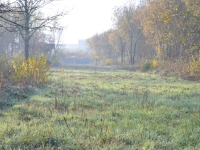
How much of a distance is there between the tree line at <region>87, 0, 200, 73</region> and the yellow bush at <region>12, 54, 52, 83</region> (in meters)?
7.54

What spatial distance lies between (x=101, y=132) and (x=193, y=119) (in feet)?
8.90

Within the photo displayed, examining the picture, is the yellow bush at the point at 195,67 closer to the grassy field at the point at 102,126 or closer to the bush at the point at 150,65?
the bush at the point at 150,65

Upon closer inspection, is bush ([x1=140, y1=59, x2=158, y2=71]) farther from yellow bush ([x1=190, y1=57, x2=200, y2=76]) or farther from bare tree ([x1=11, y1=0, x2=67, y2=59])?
bare tree ([x1=11, y1=0, x2=67, y2=59])

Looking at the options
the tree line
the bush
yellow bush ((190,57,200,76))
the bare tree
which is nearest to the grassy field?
the bare tree

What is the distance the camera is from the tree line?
17.2 meters

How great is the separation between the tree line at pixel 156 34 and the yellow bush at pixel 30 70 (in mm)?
7542

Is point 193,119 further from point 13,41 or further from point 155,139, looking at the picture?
point 13,41

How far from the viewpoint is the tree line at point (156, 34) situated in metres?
17.2

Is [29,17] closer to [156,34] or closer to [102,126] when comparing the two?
[102,126]

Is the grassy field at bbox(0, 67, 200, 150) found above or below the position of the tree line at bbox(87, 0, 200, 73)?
below

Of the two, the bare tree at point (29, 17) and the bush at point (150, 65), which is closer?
the bare tree at point (29, 17)

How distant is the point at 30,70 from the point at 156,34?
21950 mm

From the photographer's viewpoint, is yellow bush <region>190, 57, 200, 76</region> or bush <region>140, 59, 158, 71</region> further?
bush <region>140, 59, 158, 71</region>

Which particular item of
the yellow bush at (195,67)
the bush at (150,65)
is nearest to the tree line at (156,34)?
the yellow bush at (195,67)
